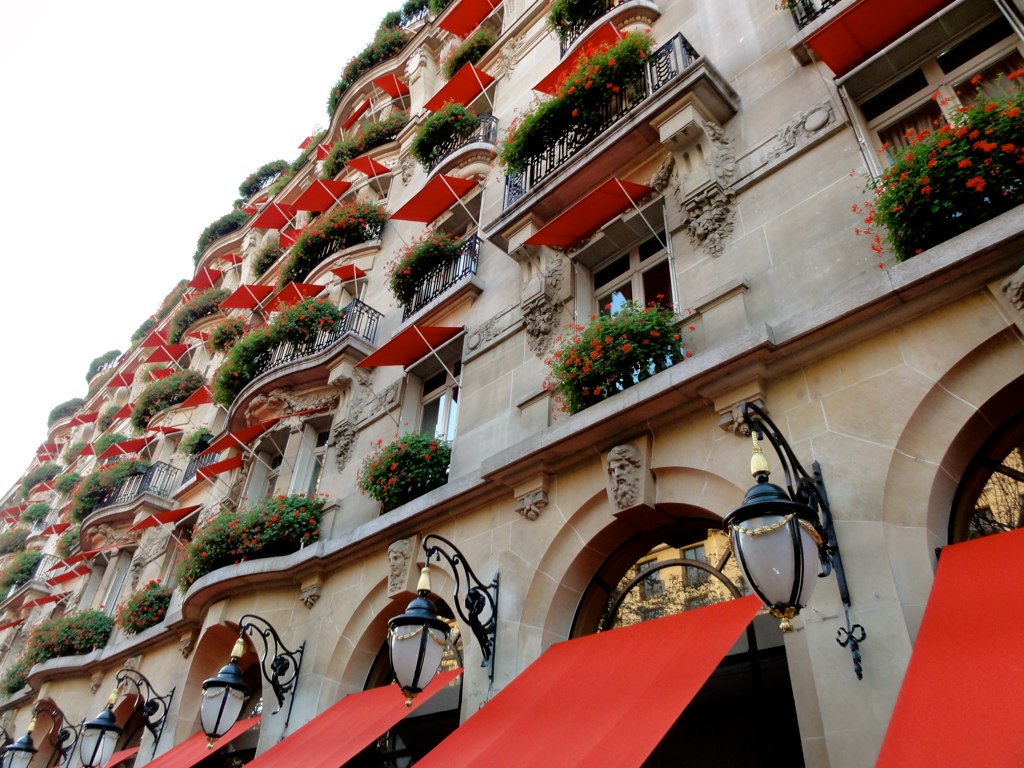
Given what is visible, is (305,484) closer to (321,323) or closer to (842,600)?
(321,323)

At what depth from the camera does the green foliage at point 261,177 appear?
3216 cm

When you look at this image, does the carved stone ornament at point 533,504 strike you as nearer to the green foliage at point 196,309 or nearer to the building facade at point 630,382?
the building facade at point 630,382

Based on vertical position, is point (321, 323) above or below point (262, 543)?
above

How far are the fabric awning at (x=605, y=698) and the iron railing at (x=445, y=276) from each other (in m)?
7.62

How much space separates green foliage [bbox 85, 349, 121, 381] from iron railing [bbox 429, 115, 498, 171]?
105 ft

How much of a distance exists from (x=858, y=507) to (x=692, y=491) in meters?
1.60

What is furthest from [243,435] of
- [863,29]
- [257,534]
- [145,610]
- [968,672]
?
[968,672]

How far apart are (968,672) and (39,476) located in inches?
1742

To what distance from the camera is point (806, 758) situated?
4.64 m

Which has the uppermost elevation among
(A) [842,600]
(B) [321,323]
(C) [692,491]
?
(B) [321,323]

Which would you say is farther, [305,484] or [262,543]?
[305,484]

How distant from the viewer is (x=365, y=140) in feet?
64.8

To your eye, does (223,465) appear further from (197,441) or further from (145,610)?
(197,441)

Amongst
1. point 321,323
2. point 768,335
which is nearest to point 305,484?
point 321,323
